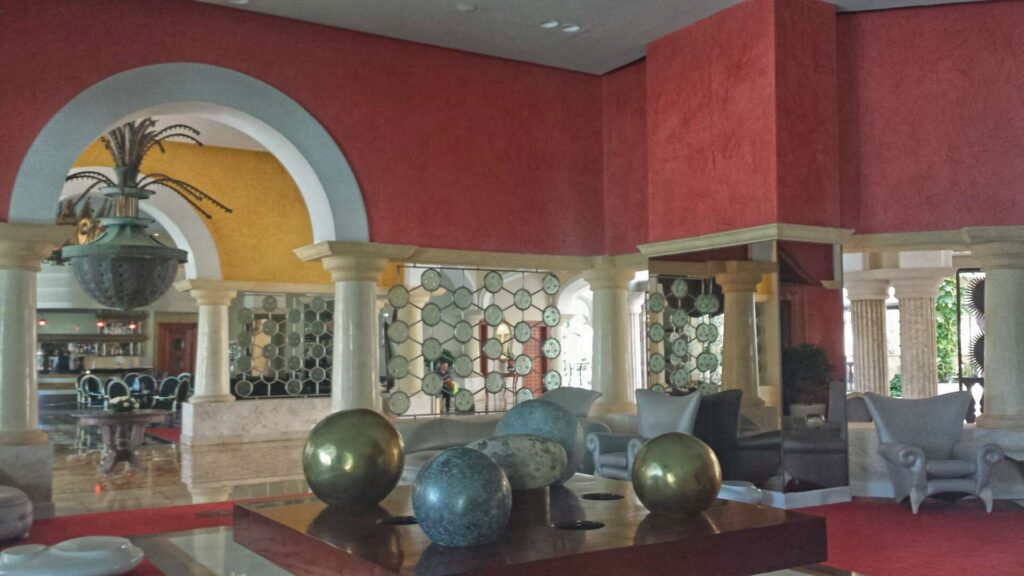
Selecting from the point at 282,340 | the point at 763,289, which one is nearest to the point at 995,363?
the point at 763,289

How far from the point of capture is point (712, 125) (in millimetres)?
8234

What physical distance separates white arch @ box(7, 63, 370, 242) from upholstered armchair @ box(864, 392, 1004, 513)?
4.83 meters

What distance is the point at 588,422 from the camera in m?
8.60

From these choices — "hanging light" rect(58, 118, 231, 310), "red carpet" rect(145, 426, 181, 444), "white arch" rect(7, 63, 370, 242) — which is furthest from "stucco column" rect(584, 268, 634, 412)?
"red carpet" rect(145, 426, 181, 444)

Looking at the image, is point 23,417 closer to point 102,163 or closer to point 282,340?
point 102,163

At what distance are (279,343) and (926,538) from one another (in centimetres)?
952

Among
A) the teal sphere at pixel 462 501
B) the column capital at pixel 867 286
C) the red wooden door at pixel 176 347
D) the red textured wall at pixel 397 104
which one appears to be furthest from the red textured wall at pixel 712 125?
the red wooden door at pixel 176 347

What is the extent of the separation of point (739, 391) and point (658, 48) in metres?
3.27

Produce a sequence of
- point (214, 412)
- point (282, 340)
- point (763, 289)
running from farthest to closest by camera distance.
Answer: point (282, 340)
point (214, 412)
point (763, 289)

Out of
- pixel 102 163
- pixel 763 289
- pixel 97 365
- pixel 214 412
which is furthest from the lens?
pixel 97 365

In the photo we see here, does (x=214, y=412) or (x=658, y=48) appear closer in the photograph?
(x=658, y=48)

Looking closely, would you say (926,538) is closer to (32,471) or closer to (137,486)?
(32,471)

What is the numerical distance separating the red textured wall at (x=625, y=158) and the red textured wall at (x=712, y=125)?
66 cm

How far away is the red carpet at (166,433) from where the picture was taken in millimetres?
14772
